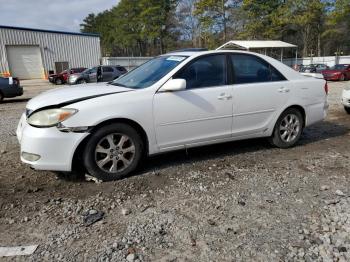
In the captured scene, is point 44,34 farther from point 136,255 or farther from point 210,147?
point 136,255

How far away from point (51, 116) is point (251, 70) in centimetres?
292

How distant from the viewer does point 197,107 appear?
4602mm

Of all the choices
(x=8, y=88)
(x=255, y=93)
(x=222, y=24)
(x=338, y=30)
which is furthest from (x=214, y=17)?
(x=255, y=93)

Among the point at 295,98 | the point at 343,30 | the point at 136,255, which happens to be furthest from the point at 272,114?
the point at 343,30

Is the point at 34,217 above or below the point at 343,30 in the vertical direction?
below

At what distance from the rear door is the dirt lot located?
0.51 metres

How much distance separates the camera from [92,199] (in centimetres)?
376

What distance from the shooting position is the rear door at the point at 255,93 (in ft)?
16.3

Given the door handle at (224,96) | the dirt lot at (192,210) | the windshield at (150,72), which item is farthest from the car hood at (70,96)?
the door handle at (224,96)

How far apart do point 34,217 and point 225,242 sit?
1.86 meters

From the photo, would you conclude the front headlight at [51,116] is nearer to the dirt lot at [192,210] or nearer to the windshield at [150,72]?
the dirt lot at [192,210]

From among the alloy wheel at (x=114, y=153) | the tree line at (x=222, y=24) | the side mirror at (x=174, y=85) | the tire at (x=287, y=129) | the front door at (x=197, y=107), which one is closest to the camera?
the alloy wheel at (x=114, y=153)

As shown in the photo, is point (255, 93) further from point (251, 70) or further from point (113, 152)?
point (113, 152)

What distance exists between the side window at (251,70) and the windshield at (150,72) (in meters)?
0.83
